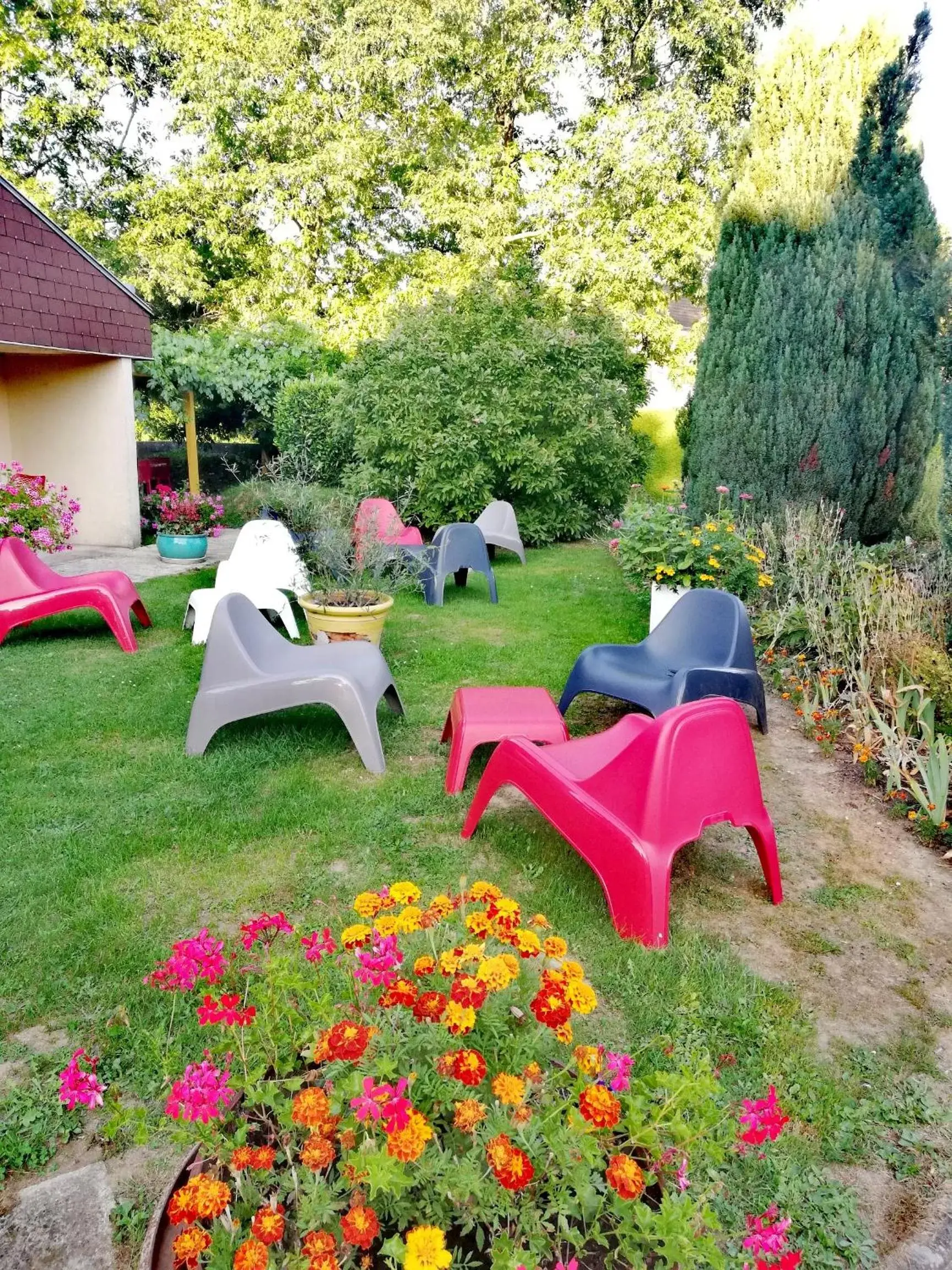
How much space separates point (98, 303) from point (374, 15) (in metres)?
11.6

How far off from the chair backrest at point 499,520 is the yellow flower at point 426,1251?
8665 millimetres

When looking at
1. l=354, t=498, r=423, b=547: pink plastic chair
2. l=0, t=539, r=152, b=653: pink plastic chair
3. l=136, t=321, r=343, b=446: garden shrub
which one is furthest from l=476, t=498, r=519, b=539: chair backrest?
l=136, t=321, r=343, b=446: garden shrub

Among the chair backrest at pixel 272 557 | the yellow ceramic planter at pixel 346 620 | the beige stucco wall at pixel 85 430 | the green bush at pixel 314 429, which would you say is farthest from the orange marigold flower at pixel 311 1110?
the green bush at pixel 314 429

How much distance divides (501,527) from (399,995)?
8455mm

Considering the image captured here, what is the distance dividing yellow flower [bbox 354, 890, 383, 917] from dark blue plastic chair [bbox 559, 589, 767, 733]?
2631 mm

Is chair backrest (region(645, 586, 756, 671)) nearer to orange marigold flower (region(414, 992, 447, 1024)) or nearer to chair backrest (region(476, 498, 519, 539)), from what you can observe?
orange marigold flower (region(414, 992, 447, 1024))

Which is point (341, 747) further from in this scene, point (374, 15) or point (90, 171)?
point (90, 171)

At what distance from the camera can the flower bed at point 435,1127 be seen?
3.74 ft

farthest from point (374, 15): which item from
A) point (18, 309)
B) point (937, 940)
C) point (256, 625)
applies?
point (937, 940)

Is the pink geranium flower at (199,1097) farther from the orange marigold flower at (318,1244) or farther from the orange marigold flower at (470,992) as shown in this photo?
the orange marigold flower at (470,992)

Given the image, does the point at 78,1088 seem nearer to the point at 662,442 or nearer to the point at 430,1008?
the point at 430,1008

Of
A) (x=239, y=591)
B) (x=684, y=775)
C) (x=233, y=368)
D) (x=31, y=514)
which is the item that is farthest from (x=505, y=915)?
(x=233, y=368)

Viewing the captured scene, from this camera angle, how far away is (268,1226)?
115cm

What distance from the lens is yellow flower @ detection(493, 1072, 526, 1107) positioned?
1209 millimetres
